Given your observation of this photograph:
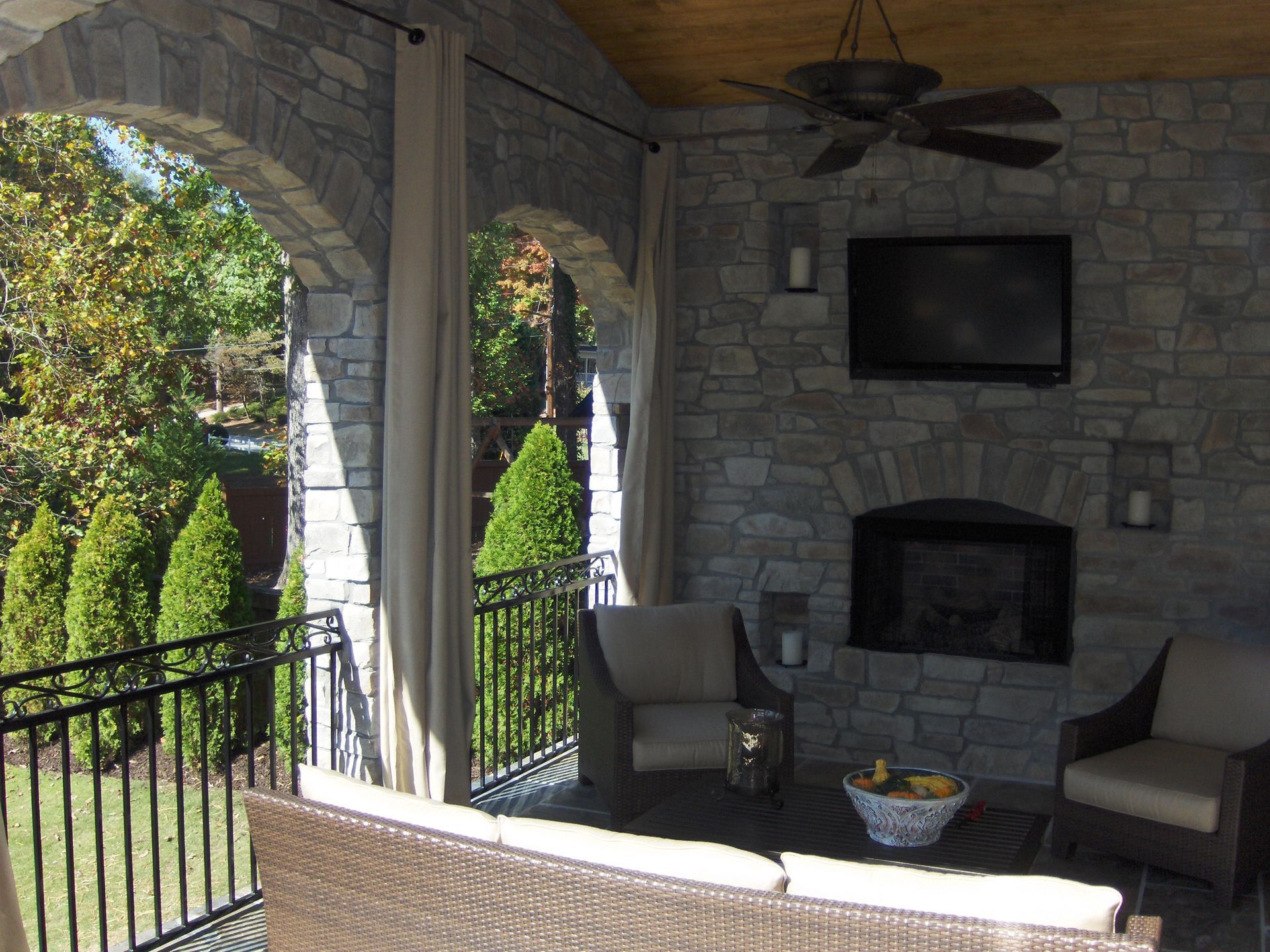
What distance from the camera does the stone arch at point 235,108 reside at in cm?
287

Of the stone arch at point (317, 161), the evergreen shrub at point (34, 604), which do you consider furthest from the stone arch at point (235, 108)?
the evergreen shrub at point (34, 604)

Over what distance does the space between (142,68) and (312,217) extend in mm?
834

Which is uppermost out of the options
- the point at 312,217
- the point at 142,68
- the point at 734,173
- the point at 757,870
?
the point at 734,173

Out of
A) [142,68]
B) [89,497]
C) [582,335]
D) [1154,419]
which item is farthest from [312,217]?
[582,335]

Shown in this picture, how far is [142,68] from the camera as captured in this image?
305 cm

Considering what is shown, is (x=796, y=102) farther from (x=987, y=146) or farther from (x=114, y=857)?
(x=114, y=857)

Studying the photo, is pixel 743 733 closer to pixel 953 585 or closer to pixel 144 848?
pixel 953 585

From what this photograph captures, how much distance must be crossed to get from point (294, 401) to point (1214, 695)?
263 inches

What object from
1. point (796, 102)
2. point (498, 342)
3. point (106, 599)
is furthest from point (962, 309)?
point (498, 342)

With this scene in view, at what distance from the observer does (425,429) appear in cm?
397

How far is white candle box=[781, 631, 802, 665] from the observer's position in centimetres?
598

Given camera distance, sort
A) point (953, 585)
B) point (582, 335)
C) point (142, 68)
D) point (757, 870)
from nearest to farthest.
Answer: point (757, 870)
point (142, 68)
point (953, 585)
point (582, 335)

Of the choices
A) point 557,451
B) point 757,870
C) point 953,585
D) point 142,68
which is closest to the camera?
point 757,870

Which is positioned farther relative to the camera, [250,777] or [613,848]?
[250,777]
